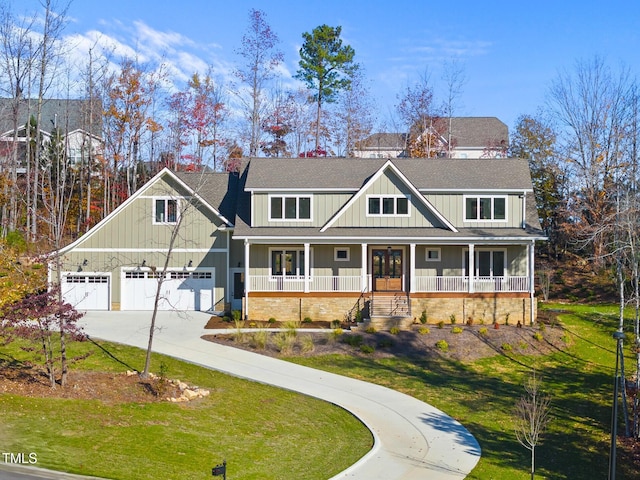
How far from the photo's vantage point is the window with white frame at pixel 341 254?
27.8 m

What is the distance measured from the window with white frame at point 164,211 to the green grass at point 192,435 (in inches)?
493

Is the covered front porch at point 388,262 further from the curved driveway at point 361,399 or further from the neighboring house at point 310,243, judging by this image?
the curved driveway at point 361,399

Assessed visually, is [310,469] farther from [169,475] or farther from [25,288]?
[25,288]

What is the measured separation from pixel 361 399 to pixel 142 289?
14564 mm

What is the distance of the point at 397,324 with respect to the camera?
80.8 feet

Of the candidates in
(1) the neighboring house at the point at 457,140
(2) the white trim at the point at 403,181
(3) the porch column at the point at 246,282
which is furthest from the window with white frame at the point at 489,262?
(1) the neighboring house at the point at 457,140

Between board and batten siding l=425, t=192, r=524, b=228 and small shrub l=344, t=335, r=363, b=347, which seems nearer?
small shrub l=344, t=335, r=363, b=347

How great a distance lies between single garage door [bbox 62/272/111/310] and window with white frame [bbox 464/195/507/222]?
17.0 m

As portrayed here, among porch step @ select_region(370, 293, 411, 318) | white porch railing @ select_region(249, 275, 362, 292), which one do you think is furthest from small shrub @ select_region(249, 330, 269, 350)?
porch step @ select_region(370, 293, 411, 318)

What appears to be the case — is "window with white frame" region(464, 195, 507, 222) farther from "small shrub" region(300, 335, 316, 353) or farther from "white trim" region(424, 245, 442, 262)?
"small shrub" region(300, 335, 316, 353)

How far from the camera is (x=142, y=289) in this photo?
91.8ft

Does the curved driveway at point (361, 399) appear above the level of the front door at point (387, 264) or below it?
below

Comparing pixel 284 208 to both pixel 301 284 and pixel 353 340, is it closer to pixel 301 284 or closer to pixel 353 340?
pixel 301 284

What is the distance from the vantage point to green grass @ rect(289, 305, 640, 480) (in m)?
13.6
